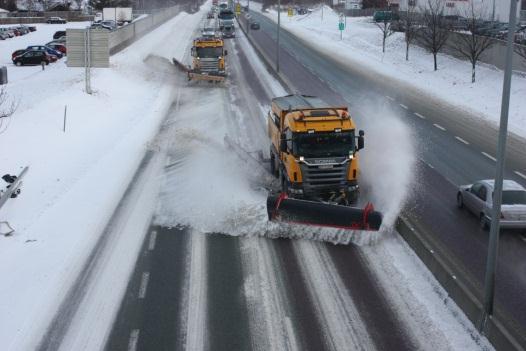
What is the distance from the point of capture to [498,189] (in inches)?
475

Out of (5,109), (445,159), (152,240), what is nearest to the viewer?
(152,240)

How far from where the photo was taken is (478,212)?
63.3ft

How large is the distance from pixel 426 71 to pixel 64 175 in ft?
123

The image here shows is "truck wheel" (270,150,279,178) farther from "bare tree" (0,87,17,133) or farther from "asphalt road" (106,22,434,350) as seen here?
"bare tree" (0,87,17,133)

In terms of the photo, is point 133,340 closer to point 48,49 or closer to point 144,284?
point 144,284

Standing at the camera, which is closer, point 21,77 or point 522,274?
point 522,274

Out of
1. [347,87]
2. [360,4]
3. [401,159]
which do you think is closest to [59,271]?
[401,159]

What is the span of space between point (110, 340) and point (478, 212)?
11.6m

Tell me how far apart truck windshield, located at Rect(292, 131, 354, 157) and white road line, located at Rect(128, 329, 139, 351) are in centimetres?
828

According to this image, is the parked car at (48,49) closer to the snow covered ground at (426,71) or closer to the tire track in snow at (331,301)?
the snow covered ground at (426,71)

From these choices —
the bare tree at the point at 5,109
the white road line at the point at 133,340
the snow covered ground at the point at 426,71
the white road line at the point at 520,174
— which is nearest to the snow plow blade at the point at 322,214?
the white road line at the point at 133,340

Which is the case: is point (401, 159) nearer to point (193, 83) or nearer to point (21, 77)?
point (193, 83)

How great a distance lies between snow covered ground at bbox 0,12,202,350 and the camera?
14.6 m

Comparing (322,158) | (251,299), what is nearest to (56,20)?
(322,158)
